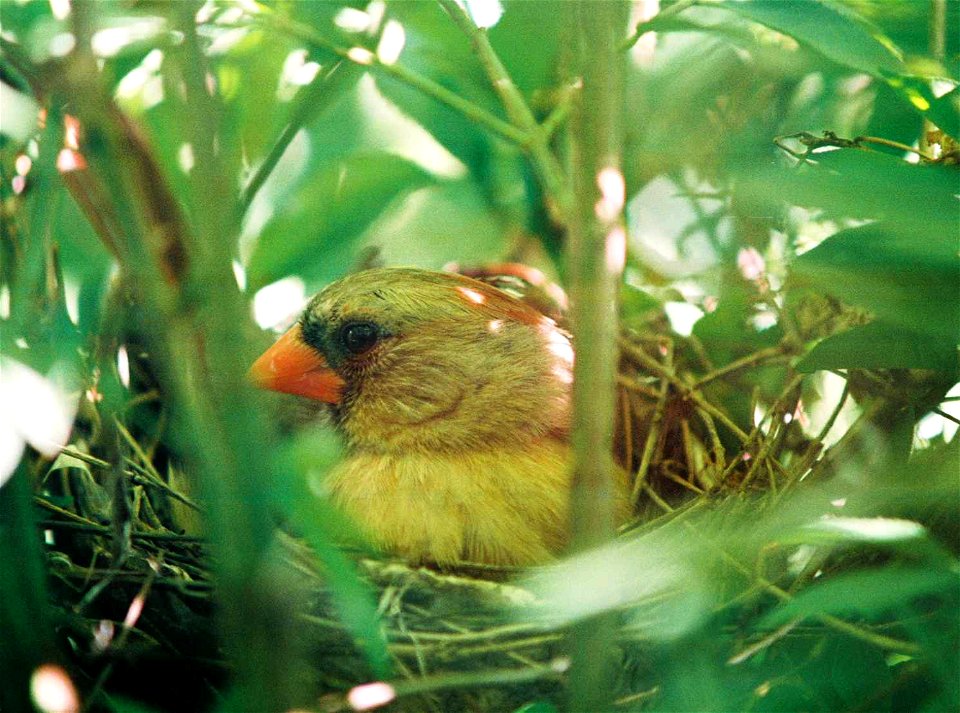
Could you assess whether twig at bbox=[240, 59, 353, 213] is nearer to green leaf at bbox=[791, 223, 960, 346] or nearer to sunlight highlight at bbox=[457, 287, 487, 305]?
sunlight highlight at bbox=[457, 287, 487, 305]

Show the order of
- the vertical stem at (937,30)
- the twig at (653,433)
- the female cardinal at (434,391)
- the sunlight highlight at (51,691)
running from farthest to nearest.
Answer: the twig at (653,433), the female cardinal at (434,391), the vertical stem at (937,30), the sunlight highlight at (51,691)

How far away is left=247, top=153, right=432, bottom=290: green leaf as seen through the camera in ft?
8.16

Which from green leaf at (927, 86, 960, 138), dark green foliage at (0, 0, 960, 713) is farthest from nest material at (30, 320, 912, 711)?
green leaf at (927, 86, 960, 138)

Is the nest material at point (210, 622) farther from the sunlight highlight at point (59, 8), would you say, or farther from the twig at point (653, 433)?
the sunlight highlight at point (59, 8)

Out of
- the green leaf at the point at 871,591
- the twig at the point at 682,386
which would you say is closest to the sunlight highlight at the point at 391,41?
the twig at the point at 682,386

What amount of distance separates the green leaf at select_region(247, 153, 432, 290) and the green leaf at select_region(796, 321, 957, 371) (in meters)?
1.16

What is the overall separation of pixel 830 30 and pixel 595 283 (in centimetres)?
54

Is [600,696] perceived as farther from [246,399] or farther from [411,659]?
[411,659]

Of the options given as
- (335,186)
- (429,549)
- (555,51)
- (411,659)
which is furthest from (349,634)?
(555,51)

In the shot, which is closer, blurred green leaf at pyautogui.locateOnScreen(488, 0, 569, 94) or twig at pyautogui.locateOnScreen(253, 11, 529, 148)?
twig at pyautogui.locateOnScreen(253, 11, 529, 148)

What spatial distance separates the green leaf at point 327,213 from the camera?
249cm

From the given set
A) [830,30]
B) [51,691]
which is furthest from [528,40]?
[51,691]

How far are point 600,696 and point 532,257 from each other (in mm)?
1973

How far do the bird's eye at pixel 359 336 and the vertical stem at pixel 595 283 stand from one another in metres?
1.40
